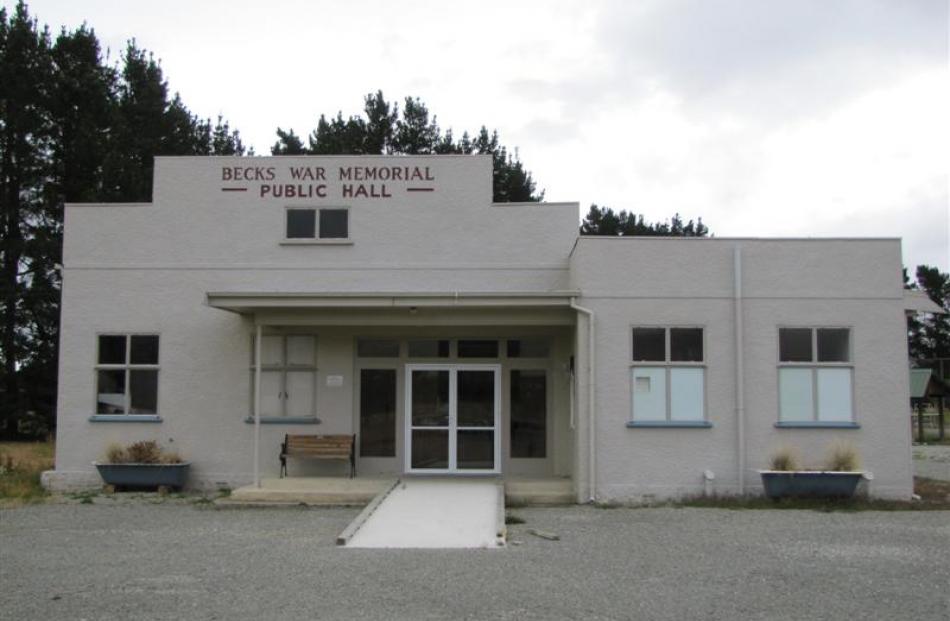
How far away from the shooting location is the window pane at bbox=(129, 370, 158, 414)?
17.6 meters

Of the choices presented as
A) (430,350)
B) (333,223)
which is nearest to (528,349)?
(430,350)

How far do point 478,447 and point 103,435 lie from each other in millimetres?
6769

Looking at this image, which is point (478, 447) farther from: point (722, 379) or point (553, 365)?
point (722, 379)

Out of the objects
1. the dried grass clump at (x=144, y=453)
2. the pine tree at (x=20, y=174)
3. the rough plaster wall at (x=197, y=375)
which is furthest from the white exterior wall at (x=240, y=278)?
the pine tree at (x=20, y=174)

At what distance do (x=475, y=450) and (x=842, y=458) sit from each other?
6161 millimetres

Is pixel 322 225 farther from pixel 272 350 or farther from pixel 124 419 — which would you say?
pixel 124 419

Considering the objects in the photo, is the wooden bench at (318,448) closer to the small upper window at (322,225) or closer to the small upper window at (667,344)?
the small upper window at (322,225)

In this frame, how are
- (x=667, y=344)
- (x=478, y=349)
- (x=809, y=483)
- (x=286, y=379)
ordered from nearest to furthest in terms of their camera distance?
(x=809, y=483) < (x=667, y=344) < (x=286, y=379) < (x=478, y=349)

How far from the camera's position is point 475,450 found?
17.4m

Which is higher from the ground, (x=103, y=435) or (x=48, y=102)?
(x=48, y=102)

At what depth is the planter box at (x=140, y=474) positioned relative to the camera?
16.7 m

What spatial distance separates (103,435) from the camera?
17.5 meters

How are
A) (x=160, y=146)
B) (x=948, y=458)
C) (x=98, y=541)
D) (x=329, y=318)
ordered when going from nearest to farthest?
(x=98, y=541) < (x=329, y=318) < (x=948, y=458) < (x=160, y=146)

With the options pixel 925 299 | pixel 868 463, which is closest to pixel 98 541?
pixel 868 463
